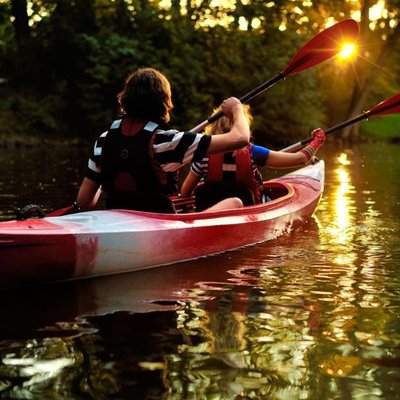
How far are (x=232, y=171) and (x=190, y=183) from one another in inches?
20.7

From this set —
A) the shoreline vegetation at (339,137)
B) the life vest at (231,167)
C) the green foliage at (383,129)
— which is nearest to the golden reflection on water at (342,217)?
the life vest at (231,167)

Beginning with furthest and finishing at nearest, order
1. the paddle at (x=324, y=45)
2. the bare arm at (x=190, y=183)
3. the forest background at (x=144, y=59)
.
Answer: the forest background at (x=144, y=59), the paddle at (x=324, y=45), the bare arm at (x=190, y=183)

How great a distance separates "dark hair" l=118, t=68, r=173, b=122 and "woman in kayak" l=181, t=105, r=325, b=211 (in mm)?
924

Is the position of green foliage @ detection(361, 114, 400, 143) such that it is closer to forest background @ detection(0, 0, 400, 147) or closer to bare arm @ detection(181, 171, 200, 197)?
forest background @ detection(0, 0, 400, 147)

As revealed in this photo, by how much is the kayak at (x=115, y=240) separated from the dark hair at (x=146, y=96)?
0.59 m

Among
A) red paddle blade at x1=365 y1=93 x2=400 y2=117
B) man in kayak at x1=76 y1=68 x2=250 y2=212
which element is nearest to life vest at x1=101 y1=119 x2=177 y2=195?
man in kayak at x1=76 y1=68 x2=250 y2=212

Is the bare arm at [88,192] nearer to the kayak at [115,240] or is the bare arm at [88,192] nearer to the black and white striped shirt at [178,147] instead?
the kayak at [115,240]

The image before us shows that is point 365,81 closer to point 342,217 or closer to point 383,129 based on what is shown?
point 383,129

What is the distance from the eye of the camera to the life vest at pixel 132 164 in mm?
4367

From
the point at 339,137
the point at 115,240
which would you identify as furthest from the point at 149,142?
the point at 339,137

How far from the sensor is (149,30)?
20.7 m

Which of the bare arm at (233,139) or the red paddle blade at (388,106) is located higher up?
the red paddle blade at (388,106)

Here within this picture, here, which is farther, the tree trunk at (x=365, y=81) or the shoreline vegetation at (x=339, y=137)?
the tree trunk at (x=365, y=81)

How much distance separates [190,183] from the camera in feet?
19.4
